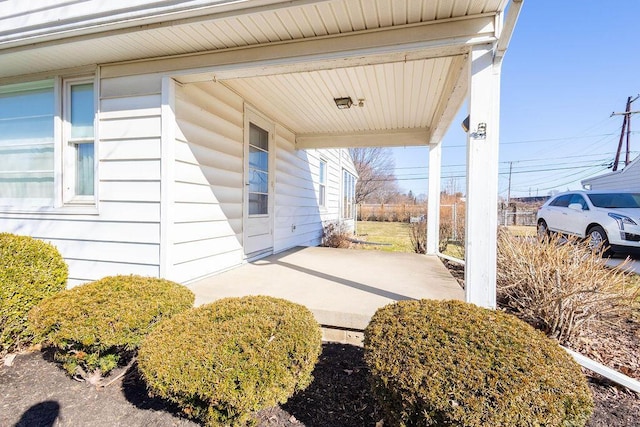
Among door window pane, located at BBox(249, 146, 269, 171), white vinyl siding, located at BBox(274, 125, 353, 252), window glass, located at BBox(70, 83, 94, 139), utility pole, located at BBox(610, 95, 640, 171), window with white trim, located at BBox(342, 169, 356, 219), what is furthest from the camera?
utility pole, located at BBox(610, 95, 640, 171)

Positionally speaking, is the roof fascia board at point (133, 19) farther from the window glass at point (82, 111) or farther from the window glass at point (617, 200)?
the window glass at point (617, 200)

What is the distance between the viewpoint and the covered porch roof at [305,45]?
239 cm

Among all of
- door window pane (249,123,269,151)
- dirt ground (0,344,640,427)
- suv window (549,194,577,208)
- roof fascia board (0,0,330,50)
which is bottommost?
dirt ground (0,344,640,427)

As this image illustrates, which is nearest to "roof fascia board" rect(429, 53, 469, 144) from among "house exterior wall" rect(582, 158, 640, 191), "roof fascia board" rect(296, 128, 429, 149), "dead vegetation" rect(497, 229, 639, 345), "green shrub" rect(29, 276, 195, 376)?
"roof fascia board" rect(296, 128, 429, 149)

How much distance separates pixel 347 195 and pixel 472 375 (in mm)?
11399

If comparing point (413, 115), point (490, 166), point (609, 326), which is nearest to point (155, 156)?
point (490, 166)

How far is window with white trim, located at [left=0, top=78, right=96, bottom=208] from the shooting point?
350cm

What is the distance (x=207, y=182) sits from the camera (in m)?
3.79

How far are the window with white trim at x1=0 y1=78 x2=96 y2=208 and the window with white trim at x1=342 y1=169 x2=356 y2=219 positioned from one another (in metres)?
8.91

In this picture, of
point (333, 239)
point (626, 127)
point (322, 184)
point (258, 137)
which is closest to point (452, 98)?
point (258, 137)

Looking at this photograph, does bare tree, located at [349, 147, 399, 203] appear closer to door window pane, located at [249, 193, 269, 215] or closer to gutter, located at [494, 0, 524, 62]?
door window pane, located at [249, 193, 269, 215]

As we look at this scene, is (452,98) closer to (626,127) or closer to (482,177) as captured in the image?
(482,177)

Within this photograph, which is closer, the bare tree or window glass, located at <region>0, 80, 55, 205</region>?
window glass, located at <region>0, 80, 55, 205</region>

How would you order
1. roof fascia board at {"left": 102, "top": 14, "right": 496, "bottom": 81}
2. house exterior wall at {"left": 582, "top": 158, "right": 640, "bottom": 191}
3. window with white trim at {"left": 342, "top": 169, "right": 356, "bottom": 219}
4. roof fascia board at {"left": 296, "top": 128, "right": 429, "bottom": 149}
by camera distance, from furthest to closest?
window with white trim at {"left": 342, "top": 169, "right": 356, "bottom": 219}, house exterior wall at {"left": 582, "top": 158, "right": 640, "bottom": 191}, roof fascia board at {"left": 296, "top": 128, "right": 429, "bottom": 149}, roof fascia board at {"left": 102, "top": 14, "right": 496, "bottom": 81}
